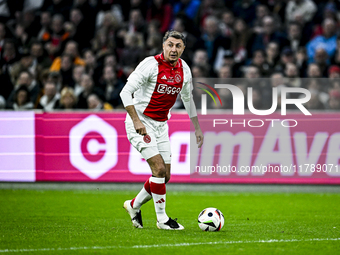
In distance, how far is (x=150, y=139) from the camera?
6.43 m

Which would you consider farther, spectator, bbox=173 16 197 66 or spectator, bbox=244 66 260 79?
spectator, bbox=173 16 197 66

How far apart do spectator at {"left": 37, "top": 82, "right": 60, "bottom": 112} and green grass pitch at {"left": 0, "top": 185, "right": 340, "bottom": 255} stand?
1861 mm

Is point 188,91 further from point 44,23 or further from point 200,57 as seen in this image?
point 44,23

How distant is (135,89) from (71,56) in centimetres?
733

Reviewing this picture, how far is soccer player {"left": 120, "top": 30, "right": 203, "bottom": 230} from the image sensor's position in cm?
635

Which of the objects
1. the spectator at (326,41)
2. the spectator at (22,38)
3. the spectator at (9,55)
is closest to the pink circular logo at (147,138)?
the spectator at (326,41)

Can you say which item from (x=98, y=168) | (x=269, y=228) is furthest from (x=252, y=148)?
(x=269, y=228)

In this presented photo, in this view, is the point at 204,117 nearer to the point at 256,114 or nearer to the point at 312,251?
the point at 256,114

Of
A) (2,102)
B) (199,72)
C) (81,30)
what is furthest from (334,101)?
(81,30)

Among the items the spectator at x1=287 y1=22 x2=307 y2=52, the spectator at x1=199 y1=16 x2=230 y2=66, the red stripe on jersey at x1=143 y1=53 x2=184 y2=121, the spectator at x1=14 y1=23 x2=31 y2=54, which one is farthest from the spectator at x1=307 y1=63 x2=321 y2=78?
the spectator at x1=14 y1=23 x2=31 y2=54

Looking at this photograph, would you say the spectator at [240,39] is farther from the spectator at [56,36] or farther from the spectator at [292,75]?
the spectator at [56,36]

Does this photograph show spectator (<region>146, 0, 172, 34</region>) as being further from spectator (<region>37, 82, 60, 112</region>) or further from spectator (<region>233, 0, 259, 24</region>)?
spectator (<region>37, 82, 60, 112</region>)

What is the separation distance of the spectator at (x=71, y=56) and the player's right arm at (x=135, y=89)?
23.9 feet

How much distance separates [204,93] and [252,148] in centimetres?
140
